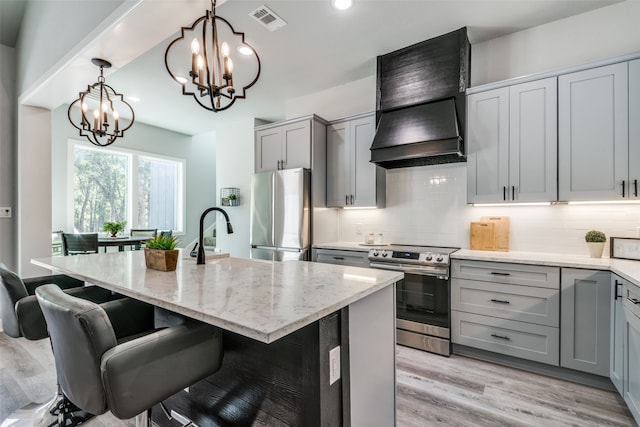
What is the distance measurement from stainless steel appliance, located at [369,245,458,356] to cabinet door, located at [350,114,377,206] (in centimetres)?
79

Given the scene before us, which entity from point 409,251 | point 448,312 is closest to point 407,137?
point 409,251

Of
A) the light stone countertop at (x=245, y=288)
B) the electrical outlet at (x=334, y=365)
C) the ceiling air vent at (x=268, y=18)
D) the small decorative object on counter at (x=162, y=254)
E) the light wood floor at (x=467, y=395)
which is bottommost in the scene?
the light wood floor at (x=467, y=395)

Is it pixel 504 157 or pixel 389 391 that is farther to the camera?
pixel 504 157

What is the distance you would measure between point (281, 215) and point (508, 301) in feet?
8.17

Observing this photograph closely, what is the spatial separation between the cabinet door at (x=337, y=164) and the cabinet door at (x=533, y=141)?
5.65ft

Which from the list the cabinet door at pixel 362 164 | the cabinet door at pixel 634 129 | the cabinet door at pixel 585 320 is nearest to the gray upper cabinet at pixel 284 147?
the cabinet door at pixel 362 164

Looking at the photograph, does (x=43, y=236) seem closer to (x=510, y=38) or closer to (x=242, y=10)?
(x=242, y=10)

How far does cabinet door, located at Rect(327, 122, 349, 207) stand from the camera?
3809 mm

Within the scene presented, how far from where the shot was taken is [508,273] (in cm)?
254

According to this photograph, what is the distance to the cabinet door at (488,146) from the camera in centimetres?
281

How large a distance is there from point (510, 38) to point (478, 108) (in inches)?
33.5

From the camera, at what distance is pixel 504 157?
2.81 m

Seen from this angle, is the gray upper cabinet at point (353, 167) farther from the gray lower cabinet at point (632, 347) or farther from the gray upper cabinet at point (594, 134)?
the gray lower cabinet at point (632, 347)

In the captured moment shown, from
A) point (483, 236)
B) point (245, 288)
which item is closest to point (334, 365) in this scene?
Answer: point (245, 288)
